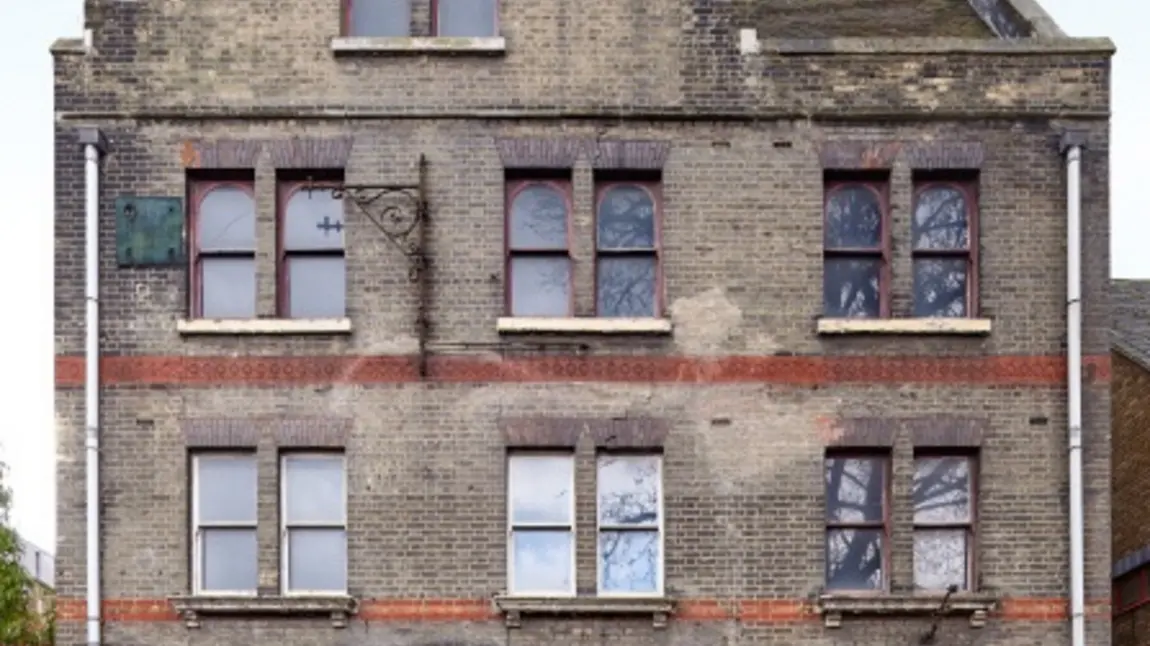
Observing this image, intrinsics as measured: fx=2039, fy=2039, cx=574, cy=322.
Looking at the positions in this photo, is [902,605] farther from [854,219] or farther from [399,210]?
[399,210]

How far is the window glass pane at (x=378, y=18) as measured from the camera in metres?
23.0

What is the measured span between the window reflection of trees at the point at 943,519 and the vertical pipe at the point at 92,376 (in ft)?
29.3

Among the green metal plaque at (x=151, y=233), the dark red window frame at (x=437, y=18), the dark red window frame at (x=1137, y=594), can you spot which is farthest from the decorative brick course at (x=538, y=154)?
the dark red window frame at (x=1137, y=594)

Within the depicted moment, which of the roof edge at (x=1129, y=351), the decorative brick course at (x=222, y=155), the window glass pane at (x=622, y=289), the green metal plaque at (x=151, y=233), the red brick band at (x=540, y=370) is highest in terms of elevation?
the decorative brick course at (x=222, y=155)

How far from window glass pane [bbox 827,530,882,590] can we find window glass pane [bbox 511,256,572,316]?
3.96 meters

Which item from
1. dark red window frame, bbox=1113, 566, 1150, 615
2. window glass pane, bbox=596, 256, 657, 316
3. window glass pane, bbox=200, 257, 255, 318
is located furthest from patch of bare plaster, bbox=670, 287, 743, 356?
dark red window frame, bbox=1113, 566, 1150, 615

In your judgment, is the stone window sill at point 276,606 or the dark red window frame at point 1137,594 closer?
the stone window sill at point 276,606

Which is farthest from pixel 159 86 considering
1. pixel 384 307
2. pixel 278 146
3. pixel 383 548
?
pixel 383 548

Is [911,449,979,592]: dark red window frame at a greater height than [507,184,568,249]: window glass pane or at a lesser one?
lesser

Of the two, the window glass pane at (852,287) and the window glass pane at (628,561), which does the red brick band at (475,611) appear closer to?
the window glass pane at (628,561)

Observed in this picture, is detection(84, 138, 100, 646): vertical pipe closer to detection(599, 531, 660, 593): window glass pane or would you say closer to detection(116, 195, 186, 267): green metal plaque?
detection(116, 195, 186, 267): green metal plaque

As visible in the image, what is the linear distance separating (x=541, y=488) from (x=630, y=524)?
41.5 inches

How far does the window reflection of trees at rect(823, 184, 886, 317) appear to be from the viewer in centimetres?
2278

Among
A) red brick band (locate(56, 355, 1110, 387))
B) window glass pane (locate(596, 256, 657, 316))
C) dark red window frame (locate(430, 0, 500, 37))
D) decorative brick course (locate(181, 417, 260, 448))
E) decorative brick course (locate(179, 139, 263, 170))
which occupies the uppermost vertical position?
dark red window frame (locate(430, 0, 500, 37))
